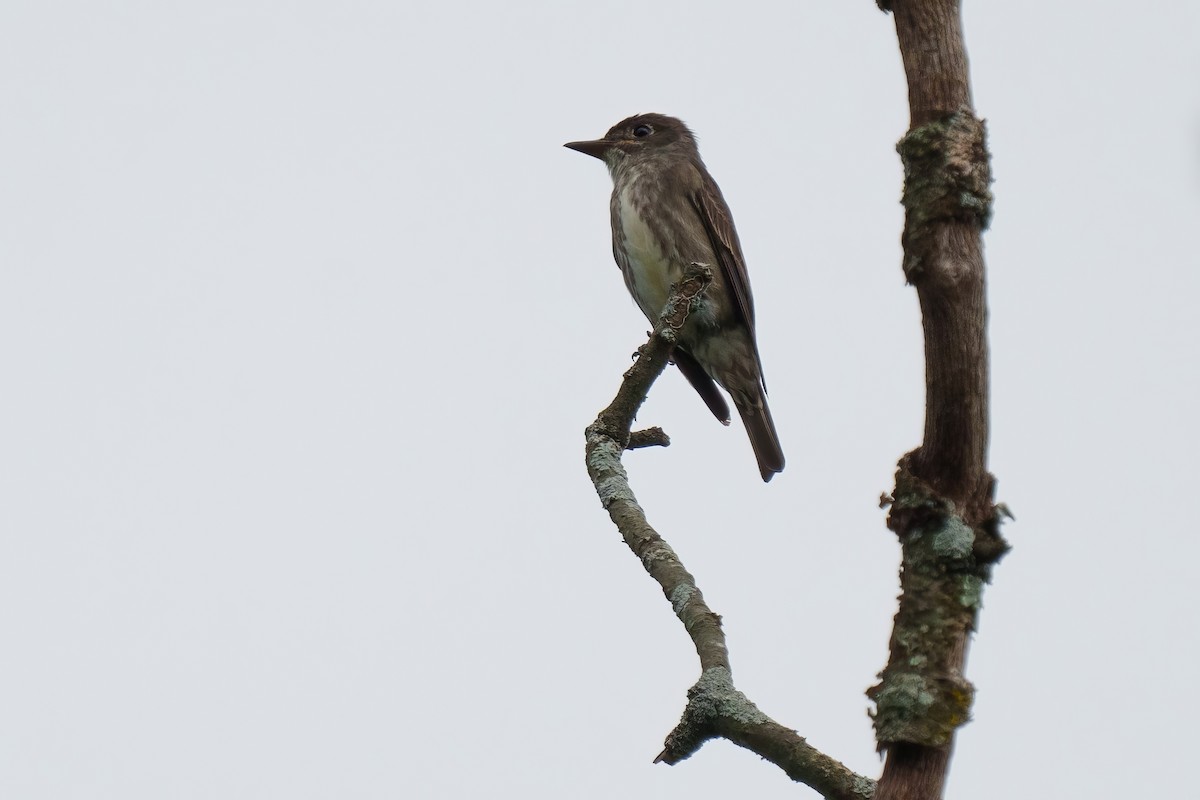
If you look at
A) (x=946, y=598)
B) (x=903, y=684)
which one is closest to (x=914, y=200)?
(x=946, y=598)

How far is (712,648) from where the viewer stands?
3002mm

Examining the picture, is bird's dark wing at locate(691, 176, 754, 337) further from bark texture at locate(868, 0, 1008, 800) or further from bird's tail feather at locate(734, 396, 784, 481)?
bark texture at locate(868, 0, 1008, 800)

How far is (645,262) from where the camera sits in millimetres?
7215

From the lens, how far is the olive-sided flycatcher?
7199mm

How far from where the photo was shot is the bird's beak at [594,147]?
7.87 m

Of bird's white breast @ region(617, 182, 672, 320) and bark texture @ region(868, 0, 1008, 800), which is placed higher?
bird's white breast @ region(617, 182, 672, 320)

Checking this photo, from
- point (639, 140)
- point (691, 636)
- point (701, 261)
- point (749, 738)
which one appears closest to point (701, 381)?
point (701, 261)

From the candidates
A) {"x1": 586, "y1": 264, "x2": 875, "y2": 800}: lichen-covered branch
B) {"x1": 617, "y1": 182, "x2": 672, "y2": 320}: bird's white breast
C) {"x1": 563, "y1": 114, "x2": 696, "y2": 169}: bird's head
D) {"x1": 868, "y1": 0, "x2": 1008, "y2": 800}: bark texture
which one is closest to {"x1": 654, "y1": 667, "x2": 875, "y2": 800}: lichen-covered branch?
{"x1": 586, "y1": 264, "x2": 875, "y2": 800}: lichen-covered branch

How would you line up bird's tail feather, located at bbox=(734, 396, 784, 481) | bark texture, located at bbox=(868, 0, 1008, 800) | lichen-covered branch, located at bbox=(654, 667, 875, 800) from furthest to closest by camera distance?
1. bird's tail feather, located at bbox=(734, 396, 784, 481)
2. lichen-covered branch, located at bbox=(654, 667, 875, 800)
3. bark texture, located at bbox=(868, 0, 1008, 800)

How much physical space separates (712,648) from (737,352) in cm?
441

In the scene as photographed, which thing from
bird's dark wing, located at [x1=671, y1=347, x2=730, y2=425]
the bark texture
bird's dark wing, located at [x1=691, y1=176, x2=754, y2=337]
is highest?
bird's dark wing, located at [x1=691, y1=176, x2=754, y2=337]

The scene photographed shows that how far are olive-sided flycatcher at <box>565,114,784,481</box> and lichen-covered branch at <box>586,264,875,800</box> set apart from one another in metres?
2.91

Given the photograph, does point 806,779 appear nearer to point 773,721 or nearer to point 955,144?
point 773,721

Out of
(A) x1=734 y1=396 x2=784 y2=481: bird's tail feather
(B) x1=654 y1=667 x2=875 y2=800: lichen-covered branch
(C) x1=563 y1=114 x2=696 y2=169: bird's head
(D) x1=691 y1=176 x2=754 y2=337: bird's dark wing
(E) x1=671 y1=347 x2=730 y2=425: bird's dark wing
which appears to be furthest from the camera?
(C) x1=563 y1=114 x2=696 y2=169: bird's head
